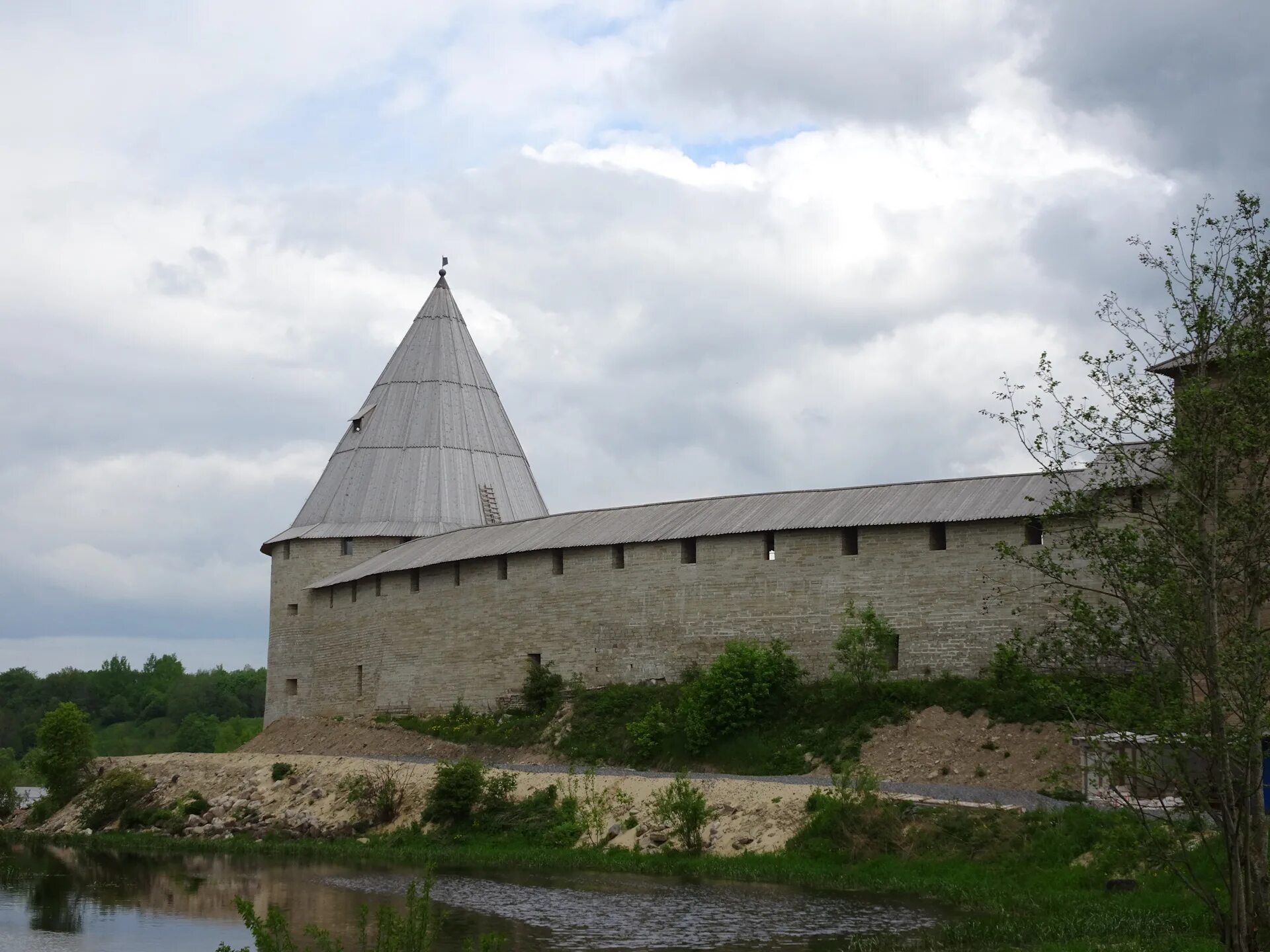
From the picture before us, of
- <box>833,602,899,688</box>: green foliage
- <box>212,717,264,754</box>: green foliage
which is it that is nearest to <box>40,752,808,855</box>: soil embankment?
<box>833,602,899,688</box>: green foliage

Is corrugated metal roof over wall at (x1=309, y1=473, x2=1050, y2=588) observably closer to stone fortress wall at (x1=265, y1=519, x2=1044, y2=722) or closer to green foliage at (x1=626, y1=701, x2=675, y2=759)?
stone fortress wall at (x1=265, y1=519, x2=1044, y2=722)

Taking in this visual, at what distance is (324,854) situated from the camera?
19.1 meters

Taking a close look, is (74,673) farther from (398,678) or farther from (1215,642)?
(1215,642)

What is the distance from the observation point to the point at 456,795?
19.4 metres

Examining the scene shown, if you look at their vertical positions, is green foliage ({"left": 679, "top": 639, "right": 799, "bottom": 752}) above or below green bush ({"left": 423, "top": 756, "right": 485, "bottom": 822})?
above

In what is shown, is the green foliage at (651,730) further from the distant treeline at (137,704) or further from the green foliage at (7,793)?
the distant treeline at (137,704)

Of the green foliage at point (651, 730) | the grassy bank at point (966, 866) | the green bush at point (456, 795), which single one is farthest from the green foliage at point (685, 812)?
the green foliage at point (651, 730)

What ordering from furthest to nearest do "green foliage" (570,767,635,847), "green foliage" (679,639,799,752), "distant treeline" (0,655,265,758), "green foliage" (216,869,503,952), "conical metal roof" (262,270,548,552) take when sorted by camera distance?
"distant treeline" (0,655,265,758), "conical metal roof" (262,270,548,552), "green foliage" (679,639,799,752), "green foliage" (570,767,635,847), "green foliage" (216,869,503,952)

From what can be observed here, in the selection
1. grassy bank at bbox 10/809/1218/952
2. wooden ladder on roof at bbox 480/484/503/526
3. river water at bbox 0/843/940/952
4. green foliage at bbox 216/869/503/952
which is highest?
wooden ladder on roof at bbox 480/484/503/526

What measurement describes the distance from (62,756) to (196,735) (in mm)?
33468

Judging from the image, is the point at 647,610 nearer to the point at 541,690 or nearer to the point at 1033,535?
the point at 541,690

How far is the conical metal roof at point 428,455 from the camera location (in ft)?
110

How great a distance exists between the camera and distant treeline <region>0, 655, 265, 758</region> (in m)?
63.4

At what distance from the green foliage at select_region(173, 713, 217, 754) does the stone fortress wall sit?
1109 inches
